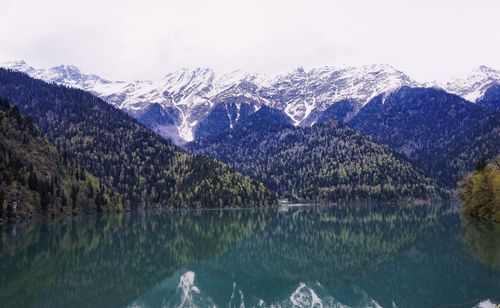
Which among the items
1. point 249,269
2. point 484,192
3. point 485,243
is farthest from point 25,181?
point 485,243

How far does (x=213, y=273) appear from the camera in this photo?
7438 cm

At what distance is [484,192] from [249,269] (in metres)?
79.8

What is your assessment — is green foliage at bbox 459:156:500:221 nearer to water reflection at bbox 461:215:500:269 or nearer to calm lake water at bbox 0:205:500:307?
water reflection at bbox 461:215:500:269

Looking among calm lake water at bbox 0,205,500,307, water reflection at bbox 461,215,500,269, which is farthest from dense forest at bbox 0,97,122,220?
water reflection at bbox 461,215,500,269

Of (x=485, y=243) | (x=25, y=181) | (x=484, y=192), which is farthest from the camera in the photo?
(x=25, y=181)

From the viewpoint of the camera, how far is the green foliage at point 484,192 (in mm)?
126812

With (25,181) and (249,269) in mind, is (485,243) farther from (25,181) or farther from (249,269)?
(25,181)

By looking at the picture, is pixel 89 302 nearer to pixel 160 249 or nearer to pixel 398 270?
pixel 398 270

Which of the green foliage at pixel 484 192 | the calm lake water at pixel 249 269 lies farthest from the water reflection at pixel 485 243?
the green foliage at pixel 484 192

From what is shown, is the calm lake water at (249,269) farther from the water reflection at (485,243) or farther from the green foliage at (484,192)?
the green foliage at (484,192)

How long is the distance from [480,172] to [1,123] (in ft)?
501

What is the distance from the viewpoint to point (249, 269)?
7788cm

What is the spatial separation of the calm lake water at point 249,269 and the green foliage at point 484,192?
14.2m

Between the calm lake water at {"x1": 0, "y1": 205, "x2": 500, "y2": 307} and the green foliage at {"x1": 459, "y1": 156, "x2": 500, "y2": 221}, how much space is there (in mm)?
14159
